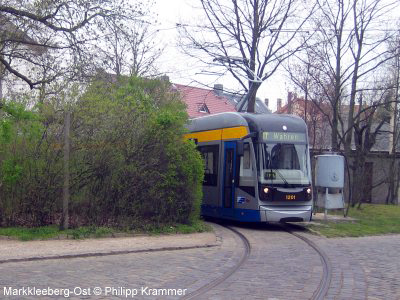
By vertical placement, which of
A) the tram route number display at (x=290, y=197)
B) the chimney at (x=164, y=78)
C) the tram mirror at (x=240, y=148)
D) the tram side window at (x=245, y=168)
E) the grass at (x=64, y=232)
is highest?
the chimney at (x=164, y=78)

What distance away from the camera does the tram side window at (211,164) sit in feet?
57.0

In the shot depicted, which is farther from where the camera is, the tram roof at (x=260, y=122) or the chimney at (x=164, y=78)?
the chimney at (x=164, y=78)

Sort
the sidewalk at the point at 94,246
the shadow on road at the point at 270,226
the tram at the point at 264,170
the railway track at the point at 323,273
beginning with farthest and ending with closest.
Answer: the shadow on road at the point at 270,226 → the tram at the point at 264,170 → the sidewalk at the point at 94,246 → the railway track at the point at 323,273

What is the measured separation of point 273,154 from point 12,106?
269 inches

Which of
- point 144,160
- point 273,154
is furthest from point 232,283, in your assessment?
point 273,154

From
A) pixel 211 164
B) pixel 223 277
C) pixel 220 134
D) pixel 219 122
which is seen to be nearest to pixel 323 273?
pixel 223 277

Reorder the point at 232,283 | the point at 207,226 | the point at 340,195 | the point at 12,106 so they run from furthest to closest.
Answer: the point at 340,195, the point at 207,226, the point at 12,106, the point at 232,283

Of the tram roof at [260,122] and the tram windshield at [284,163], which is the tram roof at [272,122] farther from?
the tram windshield at [284,163]

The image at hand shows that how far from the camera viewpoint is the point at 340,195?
19.3m

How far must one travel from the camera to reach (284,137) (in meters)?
16.0

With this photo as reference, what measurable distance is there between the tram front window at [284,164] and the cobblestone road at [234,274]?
2.82m

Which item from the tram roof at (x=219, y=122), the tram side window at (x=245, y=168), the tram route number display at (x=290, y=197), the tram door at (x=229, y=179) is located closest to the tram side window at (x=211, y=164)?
the tram door at (x=229, y=179)

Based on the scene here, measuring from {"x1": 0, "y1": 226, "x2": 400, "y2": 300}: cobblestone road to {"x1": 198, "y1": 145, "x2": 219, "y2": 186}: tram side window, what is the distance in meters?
4.29

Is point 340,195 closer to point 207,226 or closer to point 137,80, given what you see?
point 207,226
